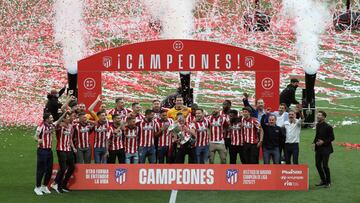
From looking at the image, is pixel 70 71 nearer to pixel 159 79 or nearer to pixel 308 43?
pixel 308 43

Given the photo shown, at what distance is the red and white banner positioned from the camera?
17047 mm

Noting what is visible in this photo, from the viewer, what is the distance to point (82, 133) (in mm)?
17812

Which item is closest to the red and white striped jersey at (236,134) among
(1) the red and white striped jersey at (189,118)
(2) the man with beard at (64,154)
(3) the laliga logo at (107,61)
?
(1) the red and white striped jersey at (189,118)

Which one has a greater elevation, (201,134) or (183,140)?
(201,134)

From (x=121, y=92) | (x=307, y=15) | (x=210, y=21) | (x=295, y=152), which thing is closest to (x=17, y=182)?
(x=295, y=152)

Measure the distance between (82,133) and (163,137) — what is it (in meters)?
1.77

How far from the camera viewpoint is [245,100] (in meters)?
21.1

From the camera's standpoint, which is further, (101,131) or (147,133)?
(147,133)

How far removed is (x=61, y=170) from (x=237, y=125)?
3.91m

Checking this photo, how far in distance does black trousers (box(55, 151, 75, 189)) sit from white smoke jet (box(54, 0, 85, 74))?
8086mm

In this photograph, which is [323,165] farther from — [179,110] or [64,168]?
[64,168]

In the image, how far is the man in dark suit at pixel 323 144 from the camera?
1728cm

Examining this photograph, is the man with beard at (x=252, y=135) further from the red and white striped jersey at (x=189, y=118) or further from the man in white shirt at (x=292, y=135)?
the red and white striped jersey at (x=189, y=118)

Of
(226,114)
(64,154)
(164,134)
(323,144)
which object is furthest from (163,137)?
(323,144)
